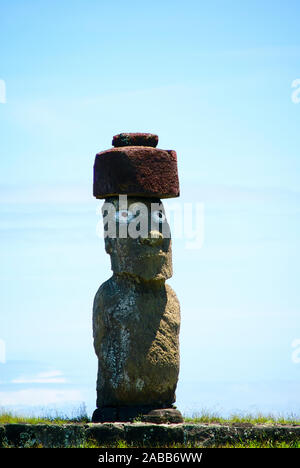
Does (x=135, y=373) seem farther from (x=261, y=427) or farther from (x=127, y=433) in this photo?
(x=261, y=427)

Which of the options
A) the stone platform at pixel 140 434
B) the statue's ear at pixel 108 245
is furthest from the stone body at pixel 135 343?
the stone platform at pixel 140 434

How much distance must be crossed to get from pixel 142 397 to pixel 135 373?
442 millimetres

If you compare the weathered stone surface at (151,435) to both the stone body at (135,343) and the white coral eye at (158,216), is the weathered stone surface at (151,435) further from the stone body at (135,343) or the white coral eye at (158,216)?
the white coral eye at (158,216)

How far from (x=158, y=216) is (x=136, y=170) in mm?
892

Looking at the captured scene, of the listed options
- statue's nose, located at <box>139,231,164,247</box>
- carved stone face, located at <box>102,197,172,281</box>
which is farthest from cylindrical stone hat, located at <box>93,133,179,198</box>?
statue's nose, located at <box>139,231,164,247</box>

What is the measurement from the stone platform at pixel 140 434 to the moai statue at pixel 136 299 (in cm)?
73

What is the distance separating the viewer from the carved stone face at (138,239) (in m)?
16.4

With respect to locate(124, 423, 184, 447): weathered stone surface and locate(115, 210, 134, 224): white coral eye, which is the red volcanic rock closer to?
locate(115, 210, 134, 224): white coral eye

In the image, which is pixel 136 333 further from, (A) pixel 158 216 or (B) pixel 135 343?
(A) pixel 158 216

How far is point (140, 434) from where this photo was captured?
50.4 ft

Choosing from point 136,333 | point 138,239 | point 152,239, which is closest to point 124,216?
point 138,239
